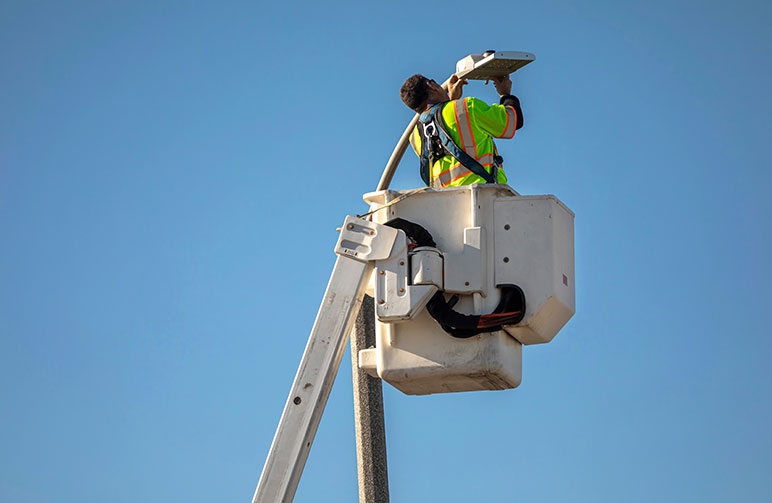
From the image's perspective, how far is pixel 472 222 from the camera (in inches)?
403

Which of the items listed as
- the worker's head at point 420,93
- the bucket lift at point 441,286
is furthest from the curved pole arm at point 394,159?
the bucket lift at point 441,286

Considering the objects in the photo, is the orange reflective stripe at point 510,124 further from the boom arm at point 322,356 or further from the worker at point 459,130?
the boom arm at point 322,356

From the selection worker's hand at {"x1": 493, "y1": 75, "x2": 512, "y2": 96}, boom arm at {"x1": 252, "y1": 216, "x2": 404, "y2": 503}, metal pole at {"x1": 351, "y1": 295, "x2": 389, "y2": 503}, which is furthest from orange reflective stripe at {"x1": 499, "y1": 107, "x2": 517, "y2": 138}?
metal pole at {"x1": 351, "y1": 295, "x2": 389, "y2": 503}

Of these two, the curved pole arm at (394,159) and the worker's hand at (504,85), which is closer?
the worker's hand at (504,85)

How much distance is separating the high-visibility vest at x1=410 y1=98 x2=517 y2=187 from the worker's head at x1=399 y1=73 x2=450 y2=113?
0.25 meters

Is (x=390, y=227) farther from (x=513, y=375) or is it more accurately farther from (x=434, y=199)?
(x=513, y=375)

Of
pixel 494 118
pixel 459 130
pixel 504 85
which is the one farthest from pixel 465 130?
pixel 504 85

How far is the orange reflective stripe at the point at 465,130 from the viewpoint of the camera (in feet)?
35.9

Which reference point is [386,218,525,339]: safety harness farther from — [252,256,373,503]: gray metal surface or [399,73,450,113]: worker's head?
[399,73,450,113]: worker's head

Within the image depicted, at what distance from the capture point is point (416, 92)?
1126cm

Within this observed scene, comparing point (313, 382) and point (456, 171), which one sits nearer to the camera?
point (313, 382)

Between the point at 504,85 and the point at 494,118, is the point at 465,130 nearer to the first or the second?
the point at 494,118

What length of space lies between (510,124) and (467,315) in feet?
5.93

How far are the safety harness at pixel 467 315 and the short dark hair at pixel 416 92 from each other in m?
1.44
